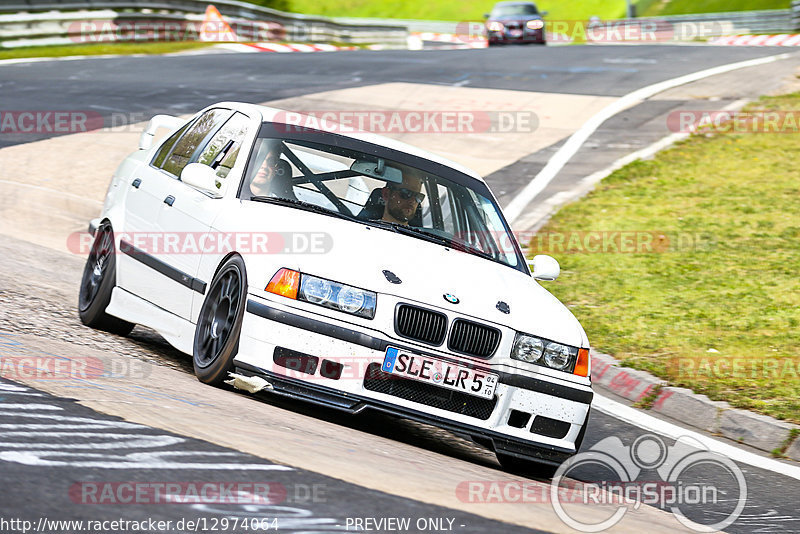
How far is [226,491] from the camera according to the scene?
4035 millimetres

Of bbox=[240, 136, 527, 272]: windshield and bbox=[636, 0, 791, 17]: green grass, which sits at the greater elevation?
bbox=[636, 0, 791, 17]: green grass

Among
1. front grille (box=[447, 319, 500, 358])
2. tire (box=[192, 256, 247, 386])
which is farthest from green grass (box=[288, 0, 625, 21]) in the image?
front grille (box=[447, 319, 500, 358])

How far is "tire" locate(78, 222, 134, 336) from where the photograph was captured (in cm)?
739

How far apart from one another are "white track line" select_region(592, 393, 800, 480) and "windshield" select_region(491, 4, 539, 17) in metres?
31.7

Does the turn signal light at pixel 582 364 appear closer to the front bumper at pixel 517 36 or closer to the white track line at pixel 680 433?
the white track line at pixel 680 433

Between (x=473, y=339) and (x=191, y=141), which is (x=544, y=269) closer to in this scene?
(x=473, y=339)

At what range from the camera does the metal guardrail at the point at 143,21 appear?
90.4 feet

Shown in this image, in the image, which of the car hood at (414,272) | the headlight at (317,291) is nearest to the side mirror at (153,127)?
the car hood at (414,272)

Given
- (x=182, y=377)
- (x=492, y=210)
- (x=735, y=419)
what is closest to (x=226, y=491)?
(x=182, y=377)

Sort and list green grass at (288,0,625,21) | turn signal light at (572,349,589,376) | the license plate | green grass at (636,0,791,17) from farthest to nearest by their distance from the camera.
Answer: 1. green grass at (288,0,625,21)
2. green grass at (636,0,791,17)
3. turn signal light at (572,349,589,376)
4. the license plate

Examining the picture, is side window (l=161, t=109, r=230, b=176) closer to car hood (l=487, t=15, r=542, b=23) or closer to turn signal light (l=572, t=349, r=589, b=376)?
turn signal light (l=572, t=349, r=589, b=376)

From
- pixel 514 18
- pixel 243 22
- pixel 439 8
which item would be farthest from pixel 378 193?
pixel 439 8

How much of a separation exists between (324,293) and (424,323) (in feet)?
1.68

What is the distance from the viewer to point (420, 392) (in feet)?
18.5
